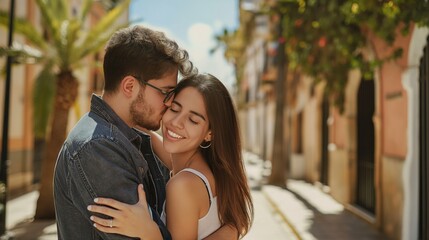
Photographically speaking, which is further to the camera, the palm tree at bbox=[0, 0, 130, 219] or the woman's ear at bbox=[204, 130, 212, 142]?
the palm tree at bbox=[0, 0, 130, 219]

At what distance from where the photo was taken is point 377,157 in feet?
32.6

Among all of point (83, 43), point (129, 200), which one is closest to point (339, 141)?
point (83, 43)

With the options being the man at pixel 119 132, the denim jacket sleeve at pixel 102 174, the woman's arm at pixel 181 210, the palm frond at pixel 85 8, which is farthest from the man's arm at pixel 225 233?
the palm frond at pixel 85 8

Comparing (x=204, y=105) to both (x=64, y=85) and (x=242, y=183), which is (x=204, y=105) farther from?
(x=64, y=85)

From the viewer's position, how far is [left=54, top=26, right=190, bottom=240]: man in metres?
1.94

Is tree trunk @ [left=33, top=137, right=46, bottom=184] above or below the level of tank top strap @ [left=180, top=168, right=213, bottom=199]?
below

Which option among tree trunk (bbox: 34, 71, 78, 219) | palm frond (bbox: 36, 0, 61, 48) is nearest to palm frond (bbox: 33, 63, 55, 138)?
tree trunk (bbox: 34, 71, 78, 219)

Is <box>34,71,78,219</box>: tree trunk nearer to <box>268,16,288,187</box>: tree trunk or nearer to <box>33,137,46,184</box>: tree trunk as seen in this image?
<box>33,137,46,184</box>: tree trunk

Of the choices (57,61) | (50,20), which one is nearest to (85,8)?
(50,20)

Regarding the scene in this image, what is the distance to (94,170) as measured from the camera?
1.92 meters

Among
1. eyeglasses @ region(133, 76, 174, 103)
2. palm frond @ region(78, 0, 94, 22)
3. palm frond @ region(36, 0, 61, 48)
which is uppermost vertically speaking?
palm frond @ region(78, 0, 94, 22)

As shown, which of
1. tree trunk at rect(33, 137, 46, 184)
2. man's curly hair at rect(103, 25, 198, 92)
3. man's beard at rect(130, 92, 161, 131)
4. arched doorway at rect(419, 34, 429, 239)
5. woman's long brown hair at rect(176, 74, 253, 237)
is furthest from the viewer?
tree trunk at rect(33, 137, 46, 184)

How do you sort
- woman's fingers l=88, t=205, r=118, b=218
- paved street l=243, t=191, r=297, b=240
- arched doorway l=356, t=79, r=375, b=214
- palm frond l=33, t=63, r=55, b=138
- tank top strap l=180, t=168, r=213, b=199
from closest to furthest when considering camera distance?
woman's fingers l=88, t=205, r=118, b=218 → tank top strap l=180, t=168, r=213, b=199 → paved street l=243, t=191, r=297, b=240 → palm frond l=33, t=63, r=55, b=138 → arched doorway l=356, t=79, r=375, b=214

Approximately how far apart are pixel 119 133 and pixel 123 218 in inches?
15.1
